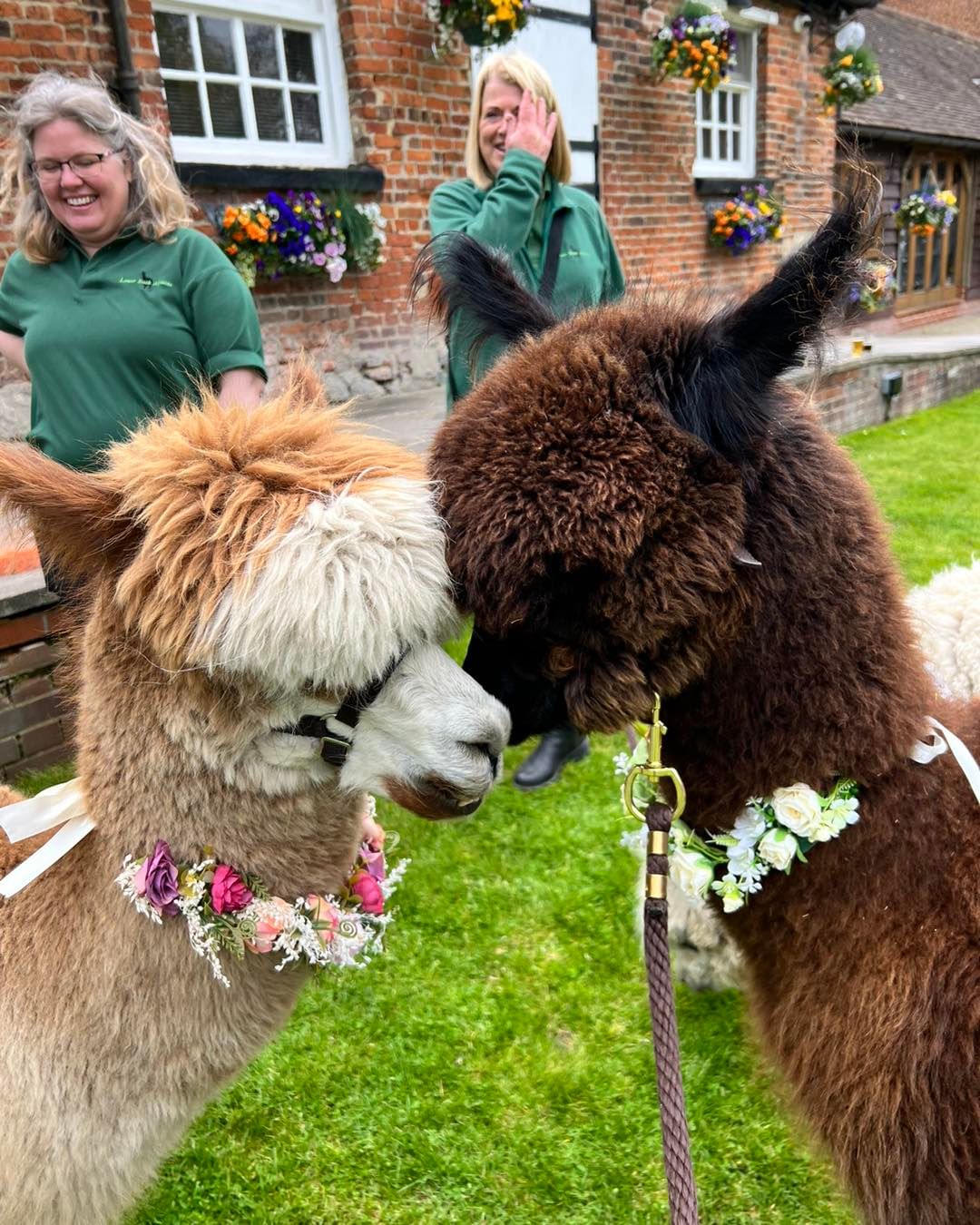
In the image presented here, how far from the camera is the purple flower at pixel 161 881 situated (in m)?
1.35

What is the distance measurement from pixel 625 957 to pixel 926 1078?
5.93ft

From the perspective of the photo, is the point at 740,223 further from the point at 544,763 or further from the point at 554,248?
the point at 544,763

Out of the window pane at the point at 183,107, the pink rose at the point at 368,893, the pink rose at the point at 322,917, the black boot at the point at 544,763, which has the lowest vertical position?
the black boot at the point at 544,763

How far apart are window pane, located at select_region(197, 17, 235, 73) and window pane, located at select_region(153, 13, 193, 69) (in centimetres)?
9

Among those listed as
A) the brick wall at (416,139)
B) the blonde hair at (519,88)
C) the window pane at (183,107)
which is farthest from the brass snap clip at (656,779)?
the window pane at (183,107)

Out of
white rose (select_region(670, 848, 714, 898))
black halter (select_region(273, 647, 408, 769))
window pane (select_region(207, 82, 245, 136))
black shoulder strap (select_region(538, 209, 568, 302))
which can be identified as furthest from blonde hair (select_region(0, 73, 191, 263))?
window pane (select_region(207, 82, 245, 136))

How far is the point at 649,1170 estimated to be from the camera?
2266 millimetres

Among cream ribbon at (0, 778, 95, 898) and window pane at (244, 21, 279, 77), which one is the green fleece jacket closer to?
cream ribbon at (0, 778, 95, 898)

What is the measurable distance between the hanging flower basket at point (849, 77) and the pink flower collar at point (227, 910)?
1213 centimetres

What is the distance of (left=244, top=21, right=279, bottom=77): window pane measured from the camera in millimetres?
5859

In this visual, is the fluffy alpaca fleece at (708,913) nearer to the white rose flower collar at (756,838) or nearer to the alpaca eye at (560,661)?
the white rose flower collar at (756,838)

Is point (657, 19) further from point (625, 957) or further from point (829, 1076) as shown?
point (829, 1076)

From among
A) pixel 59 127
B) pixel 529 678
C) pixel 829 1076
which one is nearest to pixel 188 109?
pixel 59 127

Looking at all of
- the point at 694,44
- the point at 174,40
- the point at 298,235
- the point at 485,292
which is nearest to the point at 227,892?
the point at 485,292
